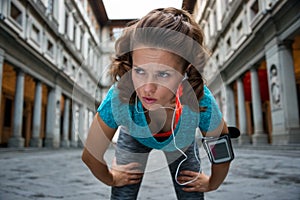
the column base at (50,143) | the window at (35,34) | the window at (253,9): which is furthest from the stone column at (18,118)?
the window at (253,9)

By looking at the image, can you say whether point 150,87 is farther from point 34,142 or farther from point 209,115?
point 34,142

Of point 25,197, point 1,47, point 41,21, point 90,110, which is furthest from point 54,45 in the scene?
point 90,110

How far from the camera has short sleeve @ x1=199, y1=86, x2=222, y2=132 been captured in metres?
1.16

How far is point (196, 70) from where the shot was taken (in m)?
1.12

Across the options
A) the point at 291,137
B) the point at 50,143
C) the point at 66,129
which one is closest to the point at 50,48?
the point at 66,129

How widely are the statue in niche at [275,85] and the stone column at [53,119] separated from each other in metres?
11.9

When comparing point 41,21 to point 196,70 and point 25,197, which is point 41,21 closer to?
point 25,197

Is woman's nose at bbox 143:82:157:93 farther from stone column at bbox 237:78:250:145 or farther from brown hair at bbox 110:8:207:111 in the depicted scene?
stone column at bbox 237:78:250:145

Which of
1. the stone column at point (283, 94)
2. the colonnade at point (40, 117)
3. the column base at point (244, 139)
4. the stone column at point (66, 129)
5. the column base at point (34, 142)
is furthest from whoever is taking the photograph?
the stone column at point (66, 129)

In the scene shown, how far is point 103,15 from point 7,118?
20619mm

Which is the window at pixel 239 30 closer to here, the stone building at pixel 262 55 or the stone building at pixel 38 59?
the stone building at pixel 262 55

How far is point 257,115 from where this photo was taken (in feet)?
43.0

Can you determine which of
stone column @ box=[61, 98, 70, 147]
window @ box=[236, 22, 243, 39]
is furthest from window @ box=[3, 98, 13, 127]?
window @ box=[236, 22, 243, 39]

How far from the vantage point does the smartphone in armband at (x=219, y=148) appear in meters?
1.06
